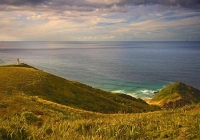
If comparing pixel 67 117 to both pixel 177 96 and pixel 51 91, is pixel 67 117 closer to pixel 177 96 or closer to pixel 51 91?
pixel 51 91

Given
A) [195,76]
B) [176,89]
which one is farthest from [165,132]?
[195,76]

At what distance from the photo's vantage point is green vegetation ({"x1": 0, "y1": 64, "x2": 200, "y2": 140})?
27.7ft

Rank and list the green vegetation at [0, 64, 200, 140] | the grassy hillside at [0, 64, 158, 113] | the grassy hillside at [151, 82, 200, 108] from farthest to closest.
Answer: the grassy hillside at [151, 82, 200, 108] → the grassy hillside at [0, 64, 158, 113] → the green vegetation at [0, 64, 200, 140]

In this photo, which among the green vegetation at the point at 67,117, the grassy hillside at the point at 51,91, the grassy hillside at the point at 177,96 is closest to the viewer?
the green vegetation at the point at 67,117

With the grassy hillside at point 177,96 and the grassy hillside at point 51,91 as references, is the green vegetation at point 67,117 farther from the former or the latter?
the grassy hillside at point 177,96

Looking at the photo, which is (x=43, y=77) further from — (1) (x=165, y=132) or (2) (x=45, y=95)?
(1) (x=165, y=132)

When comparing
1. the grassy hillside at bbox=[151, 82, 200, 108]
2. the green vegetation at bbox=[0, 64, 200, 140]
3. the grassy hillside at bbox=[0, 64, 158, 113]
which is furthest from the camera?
the grassy hillside at bbox=[151, 82, 200, 108]

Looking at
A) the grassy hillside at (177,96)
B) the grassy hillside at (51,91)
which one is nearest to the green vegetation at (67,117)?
the grassy hillside at (51,91)

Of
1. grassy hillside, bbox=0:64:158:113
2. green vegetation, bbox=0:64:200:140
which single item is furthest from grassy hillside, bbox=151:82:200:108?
green vegetation, bbox=0:64:200:140

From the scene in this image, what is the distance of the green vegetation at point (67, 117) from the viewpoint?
8441 mm

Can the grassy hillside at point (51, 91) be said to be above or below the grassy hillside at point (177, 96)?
above

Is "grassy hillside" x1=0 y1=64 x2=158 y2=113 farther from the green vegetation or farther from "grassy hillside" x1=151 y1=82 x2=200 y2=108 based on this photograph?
"grassy hillside" x1=151 y1=82 x2=200 y2=108

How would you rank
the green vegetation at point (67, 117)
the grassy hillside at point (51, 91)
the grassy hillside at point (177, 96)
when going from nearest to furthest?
the green vegetation at point (67, 117) → the grassy hillside at point (51, 91) → the grassy hillside at point (177, 96)

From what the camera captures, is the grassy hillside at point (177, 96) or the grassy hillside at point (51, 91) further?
the grassy hillside at point (177, 96)
